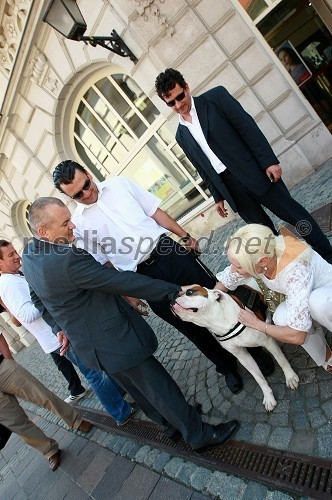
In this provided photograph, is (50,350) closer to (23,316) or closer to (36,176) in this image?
(23,316)

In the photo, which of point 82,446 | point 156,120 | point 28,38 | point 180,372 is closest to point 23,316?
point 82,446

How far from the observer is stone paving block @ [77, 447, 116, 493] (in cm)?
313

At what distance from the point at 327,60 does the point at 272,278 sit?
5.97 meters

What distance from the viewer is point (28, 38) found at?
717 centimetres

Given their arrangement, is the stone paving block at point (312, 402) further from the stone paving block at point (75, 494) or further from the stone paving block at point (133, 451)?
the stone paving block at point (75, 494)

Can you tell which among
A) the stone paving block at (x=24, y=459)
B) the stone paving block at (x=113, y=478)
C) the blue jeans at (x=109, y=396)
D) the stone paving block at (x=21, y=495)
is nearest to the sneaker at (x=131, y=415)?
the blue jeans at (x=109, y=396)

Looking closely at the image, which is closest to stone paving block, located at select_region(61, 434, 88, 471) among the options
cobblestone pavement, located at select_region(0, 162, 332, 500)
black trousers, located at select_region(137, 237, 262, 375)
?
cobblestone pavement, located at select_region(0, 162, 332, 500)

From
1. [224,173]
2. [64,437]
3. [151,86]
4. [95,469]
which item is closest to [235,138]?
[224,173]

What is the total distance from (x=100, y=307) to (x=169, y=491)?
53.4 inches

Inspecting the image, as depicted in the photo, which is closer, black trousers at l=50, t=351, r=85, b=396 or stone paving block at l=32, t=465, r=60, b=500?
stone paving block at l=32, t=465, r=60, b=500

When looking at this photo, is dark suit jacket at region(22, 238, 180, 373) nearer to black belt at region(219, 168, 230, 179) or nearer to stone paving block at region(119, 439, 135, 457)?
stone paving block at region(119, 439, 135, 457)

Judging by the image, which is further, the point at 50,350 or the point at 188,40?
the point at 188,40

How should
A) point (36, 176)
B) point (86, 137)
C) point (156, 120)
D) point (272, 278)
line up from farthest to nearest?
point (36, 176), point (86, 137), point (156, 120), point (272, 278)

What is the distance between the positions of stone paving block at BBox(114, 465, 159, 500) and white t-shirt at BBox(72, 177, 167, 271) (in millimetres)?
1561
